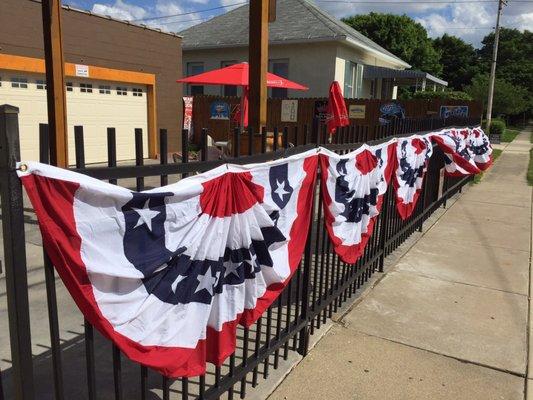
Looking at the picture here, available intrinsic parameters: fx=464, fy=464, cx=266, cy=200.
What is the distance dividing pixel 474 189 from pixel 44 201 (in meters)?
10.6

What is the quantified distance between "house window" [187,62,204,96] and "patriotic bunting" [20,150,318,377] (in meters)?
18.9

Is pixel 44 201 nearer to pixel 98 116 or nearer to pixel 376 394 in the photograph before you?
pixel 376 394

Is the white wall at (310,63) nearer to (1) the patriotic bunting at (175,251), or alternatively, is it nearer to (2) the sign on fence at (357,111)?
(2) the sign on fence at (357,111)

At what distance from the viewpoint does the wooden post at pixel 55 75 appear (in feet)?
21.2

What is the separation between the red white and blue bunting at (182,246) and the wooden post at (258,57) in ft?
6.32

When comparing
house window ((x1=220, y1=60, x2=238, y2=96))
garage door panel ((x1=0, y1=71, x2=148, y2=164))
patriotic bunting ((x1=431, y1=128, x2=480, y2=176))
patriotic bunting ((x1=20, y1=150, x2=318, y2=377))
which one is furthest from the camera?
house window ((x1=220, y1=60, x2=238, y2=96))

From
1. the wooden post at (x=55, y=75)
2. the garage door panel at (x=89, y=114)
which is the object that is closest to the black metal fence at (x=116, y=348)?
the wooden post at (x=55, y=75)

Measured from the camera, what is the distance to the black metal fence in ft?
5.08

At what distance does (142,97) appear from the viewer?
541 inches

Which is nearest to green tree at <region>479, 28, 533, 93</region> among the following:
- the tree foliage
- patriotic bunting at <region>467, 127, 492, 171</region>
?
the tree foliage

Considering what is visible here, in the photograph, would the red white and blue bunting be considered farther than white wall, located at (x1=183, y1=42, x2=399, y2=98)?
No

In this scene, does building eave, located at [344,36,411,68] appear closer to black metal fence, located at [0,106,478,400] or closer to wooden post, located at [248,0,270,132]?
black metal fence, located at [0,106,478,400]

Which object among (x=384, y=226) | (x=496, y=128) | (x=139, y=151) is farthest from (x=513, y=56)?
(x=139, y=151)

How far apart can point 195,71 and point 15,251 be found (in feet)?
67.1
